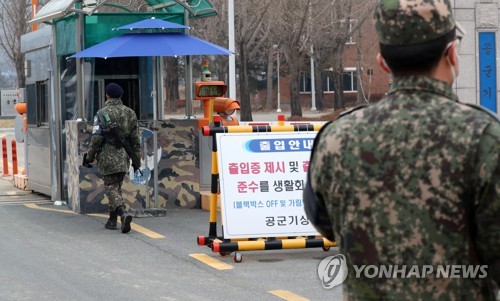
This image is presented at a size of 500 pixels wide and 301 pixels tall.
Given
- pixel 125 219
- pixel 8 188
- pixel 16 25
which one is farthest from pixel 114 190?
pixel 16 25

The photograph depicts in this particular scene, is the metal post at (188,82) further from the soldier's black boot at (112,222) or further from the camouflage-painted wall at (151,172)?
the soldier's black boot at (112,222)

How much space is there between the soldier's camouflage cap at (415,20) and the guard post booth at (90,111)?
1155 centimetres

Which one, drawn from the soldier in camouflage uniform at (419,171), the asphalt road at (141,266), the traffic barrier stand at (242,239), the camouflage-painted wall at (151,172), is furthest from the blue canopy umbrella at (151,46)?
the soldier in camouflage uniform at (419,171)

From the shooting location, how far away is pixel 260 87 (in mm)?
79812

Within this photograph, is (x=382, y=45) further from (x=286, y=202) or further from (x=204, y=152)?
(x=204, y=152)

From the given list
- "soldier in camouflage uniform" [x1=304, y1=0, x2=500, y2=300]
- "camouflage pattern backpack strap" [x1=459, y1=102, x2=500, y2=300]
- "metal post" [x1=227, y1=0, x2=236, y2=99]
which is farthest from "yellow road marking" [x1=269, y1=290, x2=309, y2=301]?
"metal post" [x1=227, y1=0, x2=236, y2=99]

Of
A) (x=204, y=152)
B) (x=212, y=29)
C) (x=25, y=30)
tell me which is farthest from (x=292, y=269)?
(x=25, y=30)

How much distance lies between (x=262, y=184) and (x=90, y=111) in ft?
19.9

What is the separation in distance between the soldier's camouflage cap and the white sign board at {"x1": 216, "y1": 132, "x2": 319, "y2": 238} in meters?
7.17

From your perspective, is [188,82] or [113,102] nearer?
[113,102]

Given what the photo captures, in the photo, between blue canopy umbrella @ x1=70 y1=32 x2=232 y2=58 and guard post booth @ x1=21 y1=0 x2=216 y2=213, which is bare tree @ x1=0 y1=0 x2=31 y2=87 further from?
blue canopy umbrella @ x1=70 y1=32 x2=232 y2=58

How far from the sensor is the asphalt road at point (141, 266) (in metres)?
8.51

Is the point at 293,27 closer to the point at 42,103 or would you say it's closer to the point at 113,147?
the point at 42,103

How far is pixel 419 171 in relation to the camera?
9.57 feet
